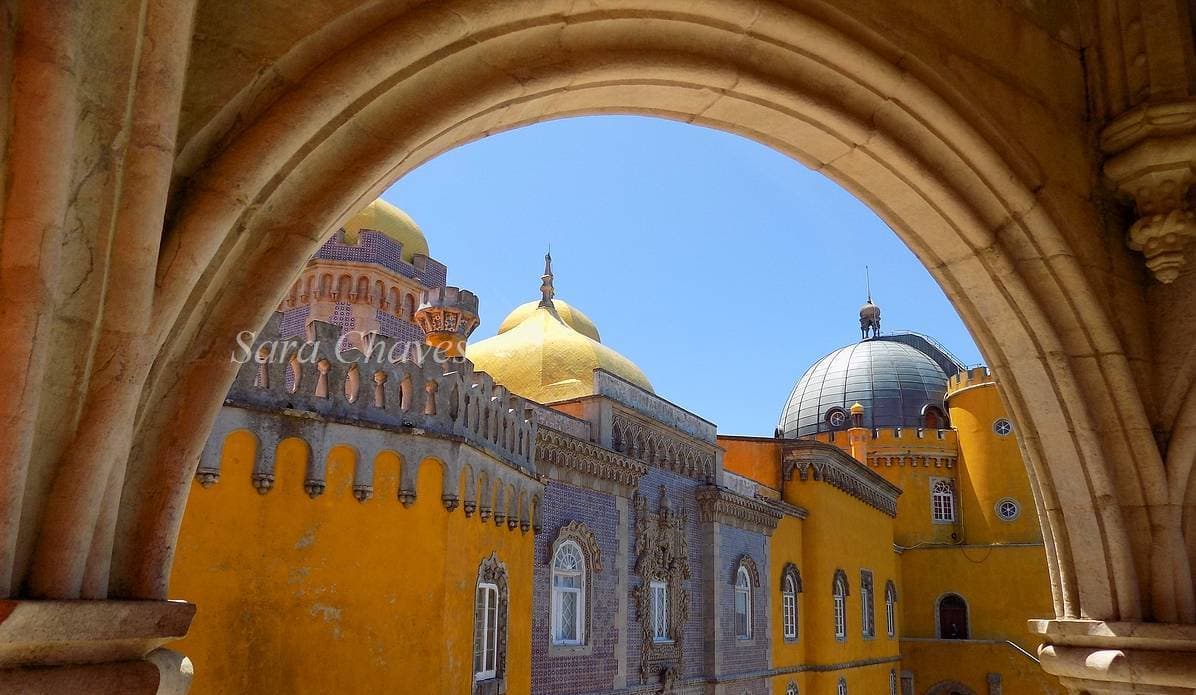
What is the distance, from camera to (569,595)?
11.8 metres

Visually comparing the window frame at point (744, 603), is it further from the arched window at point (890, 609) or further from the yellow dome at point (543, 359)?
the arched window at point (890, 609)

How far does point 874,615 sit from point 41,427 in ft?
75.9

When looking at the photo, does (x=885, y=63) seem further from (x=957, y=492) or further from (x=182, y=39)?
(x=957, y=492)

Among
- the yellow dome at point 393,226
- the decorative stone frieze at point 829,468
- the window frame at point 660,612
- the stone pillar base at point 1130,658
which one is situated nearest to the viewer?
the stone pillar base at point 1130,658

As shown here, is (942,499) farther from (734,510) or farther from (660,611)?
(660,611)

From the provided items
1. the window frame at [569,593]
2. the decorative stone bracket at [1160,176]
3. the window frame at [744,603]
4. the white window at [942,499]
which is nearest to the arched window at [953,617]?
the white window at [942,499]

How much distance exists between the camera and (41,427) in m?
1.41

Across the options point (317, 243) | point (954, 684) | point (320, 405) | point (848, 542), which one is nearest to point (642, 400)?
point (320, 405)

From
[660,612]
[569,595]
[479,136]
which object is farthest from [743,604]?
[479,136]

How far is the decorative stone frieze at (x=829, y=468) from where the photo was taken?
19656 millimetres

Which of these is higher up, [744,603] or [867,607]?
[744,603]

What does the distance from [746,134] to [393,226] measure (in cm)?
1601

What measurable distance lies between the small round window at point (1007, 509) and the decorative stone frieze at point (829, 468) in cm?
532

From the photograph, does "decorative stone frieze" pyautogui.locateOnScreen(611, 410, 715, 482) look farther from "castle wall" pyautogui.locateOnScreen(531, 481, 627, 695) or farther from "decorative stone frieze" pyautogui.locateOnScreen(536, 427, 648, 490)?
"castle wall" pyautogui.locateOnScreen(531, 481, 627, 695)
